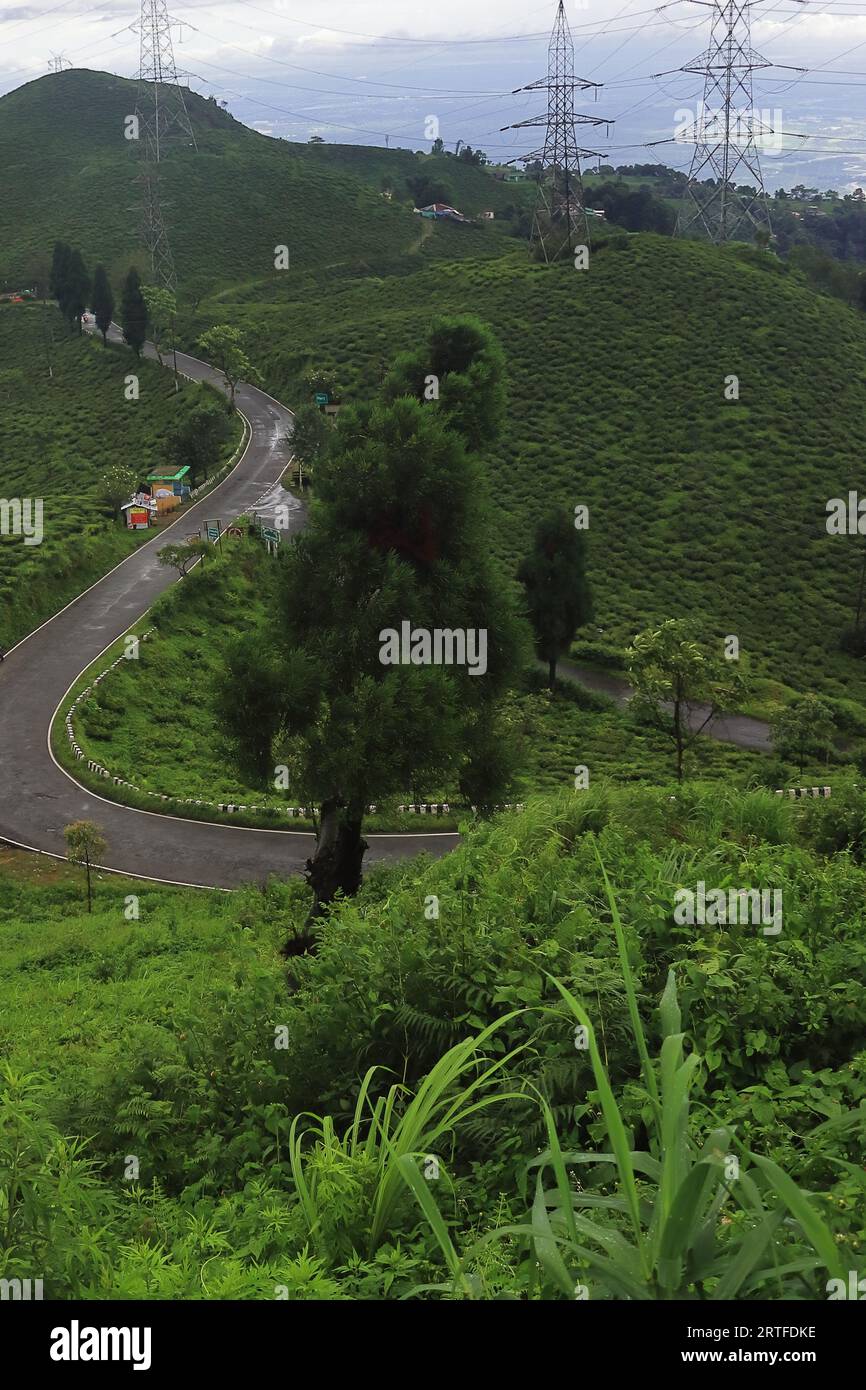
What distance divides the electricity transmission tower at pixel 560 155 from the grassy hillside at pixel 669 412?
3176 mm

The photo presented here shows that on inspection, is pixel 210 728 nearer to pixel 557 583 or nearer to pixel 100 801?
pixel 100 801

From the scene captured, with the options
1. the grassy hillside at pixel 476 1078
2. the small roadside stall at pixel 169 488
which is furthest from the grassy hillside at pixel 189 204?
the grassy hillside at pixel 476 1078

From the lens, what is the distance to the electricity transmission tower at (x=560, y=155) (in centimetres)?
7069

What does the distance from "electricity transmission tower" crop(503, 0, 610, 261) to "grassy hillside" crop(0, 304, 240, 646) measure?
1171 inches

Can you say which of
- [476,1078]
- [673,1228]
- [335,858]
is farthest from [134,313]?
[673,1228]

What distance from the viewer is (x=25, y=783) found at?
24.2 metres

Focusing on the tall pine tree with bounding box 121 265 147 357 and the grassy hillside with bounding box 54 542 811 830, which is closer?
the grassy hillside with bounding box 54 542 811 830

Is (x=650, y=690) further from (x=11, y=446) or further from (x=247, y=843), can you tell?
(x=11, y=446)

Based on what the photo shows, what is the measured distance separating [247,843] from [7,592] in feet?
51.7

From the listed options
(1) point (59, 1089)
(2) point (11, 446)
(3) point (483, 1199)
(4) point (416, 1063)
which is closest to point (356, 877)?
(1) point (59, 1089)

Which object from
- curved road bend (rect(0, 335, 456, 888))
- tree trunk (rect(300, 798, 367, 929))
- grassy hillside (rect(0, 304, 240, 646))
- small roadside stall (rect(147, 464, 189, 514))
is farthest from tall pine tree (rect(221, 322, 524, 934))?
small roadside stall (rect(147, 464, 189, 514))

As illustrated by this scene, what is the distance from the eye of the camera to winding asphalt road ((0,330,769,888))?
2145cm

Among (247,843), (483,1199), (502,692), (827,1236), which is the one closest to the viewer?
(827,1236)

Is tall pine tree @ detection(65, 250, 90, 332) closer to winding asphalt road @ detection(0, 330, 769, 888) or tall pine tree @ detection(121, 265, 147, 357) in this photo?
tall pine tree @ detection(121, 265, 147, 357)
